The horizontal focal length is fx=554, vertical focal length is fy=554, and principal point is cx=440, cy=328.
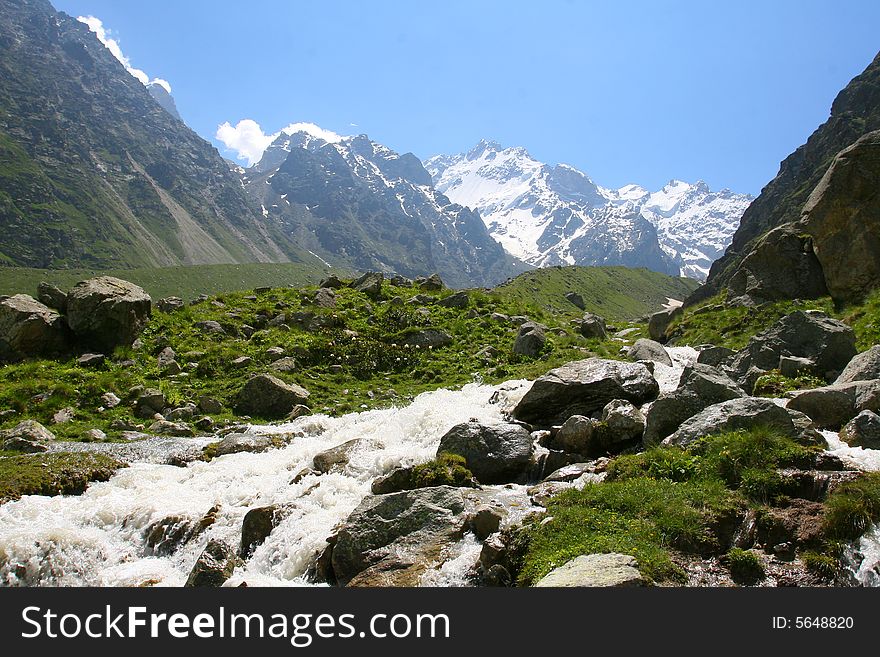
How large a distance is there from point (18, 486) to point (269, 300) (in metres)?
27.5

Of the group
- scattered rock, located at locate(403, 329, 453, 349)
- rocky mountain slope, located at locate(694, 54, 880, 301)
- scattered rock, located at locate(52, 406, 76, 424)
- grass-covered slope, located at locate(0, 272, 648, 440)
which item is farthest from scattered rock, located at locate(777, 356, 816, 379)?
scattered rock, located at locate(52, 406, 76, 424)

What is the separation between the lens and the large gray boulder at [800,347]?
23.2 metres

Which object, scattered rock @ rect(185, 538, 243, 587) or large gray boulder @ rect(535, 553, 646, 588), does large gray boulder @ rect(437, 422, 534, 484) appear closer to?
large gray boulder @ rect(535, 553, 646, 588)

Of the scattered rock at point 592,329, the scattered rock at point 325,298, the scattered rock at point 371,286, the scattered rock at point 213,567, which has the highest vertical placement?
the scattered rock at point 371,286

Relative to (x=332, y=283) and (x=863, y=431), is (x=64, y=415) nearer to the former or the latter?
(x=332, y=283)

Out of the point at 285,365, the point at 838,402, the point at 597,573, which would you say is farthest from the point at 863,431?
the point at 285,365

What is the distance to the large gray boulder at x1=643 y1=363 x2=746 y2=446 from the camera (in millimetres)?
18500

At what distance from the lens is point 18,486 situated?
735 inches

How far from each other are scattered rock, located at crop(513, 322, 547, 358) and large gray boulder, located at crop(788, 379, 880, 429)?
19737 millimetres

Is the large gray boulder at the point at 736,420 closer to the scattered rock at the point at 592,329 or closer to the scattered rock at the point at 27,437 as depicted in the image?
the scattered rock at the point at 27,437

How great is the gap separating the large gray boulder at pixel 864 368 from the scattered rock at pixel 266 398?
24.6 m

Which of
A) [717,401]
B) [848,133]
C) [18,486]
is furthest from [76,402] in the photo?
[848,133]

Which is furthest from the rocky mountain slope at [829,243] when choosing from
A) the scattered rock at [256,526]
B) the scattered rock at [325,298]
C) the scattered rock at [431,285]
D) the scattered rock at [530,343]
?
the scattered rock at [256,526]

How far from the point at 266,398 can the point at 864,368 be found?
26.3m
